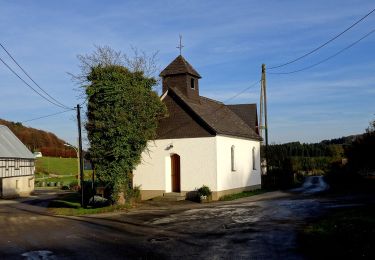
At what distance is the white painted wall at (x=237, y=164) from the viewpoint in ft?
89.7

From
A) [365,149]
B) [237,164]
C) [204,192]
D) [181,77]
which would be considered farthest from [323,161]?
[204,192]

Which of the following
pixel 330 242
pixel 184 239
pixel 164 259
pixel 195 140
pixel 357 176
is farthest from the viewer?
pixel 357 176

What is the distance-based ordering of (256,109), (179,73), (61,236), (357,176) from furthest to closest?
(256,109)
(357,176)
(179,73)
(61,236)

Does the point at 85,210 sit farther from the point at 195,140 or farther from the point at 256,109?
the point at 256,109

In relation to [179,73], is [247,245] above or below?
below

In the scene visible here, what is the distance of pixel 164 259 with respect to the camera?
11.0 meters

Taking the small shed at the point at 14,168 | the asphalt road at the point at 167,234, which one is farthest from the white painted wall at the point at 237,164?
the small shed at the point at 14,168

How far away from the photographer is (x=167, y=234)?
1482 cm

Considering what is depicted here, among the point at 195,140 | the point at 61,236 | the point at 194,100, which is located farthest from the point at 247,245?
the point at 194,100

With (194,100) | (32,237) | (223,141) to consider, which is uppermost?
(194,100)

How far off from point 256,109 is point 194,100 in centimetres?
1139

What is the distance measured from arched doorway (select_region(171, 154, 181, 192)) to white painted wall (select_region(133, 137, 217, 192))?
255 millimetres

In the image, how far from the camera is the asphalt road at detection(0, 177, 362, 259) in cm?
1180

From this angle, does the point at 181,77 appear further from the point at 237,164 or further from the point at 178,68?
the point at 237,164
